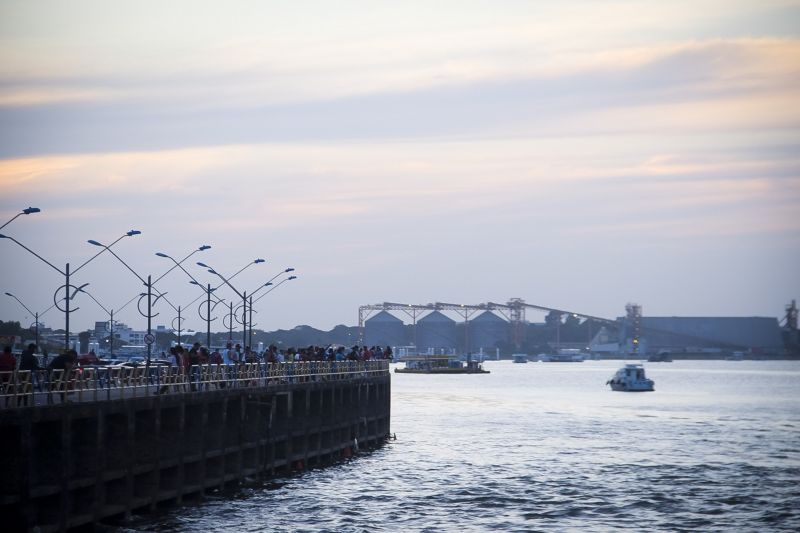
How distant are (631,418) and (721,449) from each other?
1260 inches

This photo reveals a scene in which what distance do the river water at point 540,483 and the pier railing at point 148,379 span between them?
4.50 meters

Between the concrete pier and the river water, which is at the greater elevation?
the concrete pier

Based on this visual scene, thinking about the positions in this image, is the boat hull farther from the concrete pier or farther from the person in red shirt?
the person in red shirt

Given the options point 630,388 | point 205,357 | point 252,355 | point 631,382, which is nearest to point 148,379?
point 205,357

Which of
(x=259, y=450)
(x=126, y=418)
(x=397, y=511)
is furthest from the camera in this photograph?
(x=259, y=450)

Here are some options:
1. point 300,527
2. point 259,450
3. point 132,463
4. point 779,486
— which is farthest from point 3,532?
point 779,486

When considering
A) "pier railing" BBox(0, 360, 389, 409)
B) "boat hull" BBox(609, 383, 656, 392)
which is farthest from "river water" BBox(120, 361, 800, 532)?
"boat hull" BBox(609, 383, 656, 392)

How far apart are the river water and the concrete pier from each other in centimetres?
114

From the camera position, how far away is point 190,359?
50.3m

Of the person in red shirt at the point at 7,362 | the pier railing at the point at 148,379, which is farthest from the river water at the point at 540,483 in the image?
the person in red shirt at the point at 7,362

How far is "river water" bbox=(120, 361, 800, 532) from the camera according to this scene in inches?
1834

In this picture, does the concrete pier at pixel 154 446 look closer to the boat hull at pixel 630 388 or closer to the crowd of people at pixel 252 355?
the crowd of people at pixel 252 355

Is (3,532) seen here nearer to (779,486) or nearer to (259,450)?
(259,450)

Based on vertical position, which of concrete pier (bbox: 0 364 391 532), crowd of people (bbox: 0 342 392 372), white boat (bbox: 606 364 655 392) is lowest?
concrete pier (bbox: 0 364 391 532)
